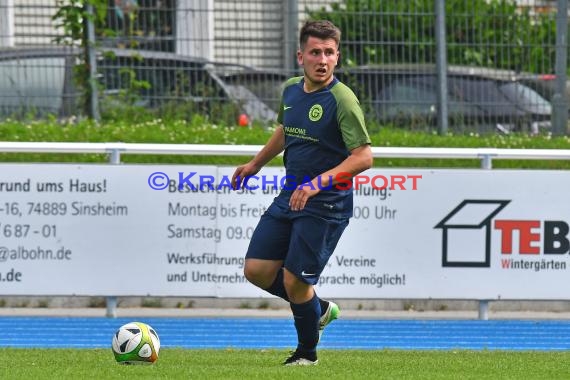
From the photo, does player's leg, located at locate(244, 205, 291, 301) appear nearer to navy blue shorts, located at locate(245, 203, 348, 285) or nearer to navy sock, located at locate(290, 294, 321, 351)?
navy blue shorts, located at locate(245, 203, 348, 285)

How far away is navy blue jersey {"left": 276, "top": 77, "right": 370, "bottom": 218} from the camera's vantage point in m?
7.81

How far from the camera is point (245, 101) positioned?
1576 cm

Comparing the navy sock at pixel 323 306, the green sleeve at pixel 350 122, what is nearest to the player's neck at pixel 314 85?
the green sleeve at pixel 350 122

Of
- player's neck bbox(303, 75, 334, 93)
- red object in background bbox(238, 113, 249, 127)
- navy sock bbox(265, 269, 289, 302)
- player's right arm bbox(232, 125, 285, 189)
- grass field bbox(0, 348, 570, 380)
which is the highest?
player's neck bbox(303, 75, 334, 93)

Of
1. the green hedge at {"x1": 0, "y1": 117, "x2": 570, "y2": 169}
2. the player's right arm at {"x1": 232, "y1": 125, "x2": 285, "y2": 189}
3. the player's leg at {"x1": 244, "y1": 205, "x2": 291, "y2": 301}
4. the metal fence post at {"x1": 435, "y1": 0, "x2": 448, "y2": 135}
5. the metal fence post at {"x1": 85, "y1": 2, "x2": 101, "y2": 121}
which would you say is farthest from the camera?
the metal fence post at {"x1": 435, "y1": 0, "x2": 448, "y2": 135}

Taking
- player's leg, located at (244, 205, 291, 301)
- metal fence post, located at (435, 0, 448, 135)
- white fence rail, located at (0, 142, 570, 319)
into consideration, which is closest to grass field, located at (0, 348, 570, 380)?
player's leg, located at (244, 205, 291, 301)

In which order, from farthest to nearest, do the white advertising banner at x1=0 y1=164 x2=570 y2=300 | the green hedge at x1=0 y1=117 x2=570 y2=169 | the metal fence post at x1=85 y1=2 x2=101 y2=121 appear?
the metal fence post at x1=85 y1=2 x2=101 y2=121 < the green hedge at x1=0 y1=117 x2=570 y2=169 < the white advertising banner at x1=0 y1=164 x2=570 y2=300

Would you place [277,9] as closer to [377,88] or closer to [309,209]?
[377,88]

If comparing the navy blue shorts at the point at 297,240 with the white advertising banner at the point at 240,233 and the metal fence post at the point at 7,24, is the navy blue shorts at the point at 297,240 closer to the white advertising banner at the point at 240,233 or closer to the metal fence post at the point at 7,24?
the white advertising banner at the point at 240,233

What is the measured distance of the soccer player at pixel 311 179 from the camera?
25.5ft

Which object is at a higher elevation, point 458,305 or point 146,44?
point 146,44

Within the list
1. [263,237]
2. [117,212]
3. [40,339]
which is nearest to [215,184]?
[117,212]

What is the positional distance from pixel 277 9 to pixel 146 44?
158 centimetres

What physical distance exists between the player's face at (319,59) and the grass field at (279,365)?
5.65 feet
